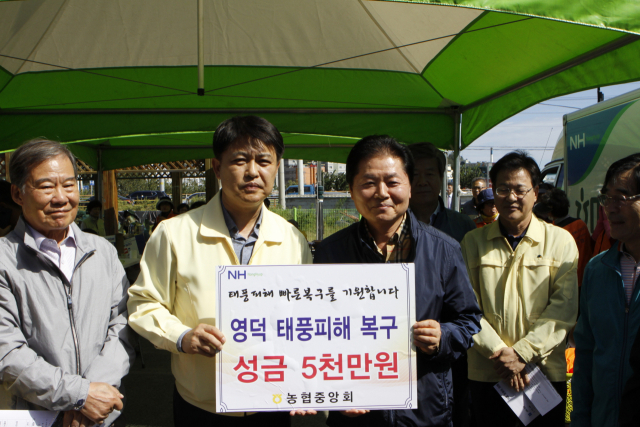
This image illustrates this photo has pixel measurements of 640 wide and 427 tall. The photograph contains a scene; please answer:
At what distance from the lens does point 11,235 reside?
69.5 inches

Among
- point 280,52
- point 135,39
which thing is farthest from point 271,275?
point 135,39

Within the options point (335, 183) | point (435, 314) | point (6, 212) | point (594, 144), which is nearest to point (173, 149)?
point (6, 212)

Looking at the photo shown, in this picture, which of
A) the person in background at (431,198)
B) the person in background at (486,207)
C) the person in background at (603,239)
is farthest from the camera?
the person in background at (486,207)

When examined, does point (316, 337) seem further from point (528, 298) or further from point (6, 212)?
point (6, 212)

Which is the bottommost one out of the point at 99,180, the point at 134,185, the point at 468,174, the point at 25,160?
the point at 25,160

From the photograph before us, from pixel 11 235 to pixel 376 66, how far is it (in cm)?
313

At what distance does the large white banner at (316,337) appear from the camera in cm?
163

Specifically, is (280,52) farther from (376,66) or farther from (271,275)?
(271,275)

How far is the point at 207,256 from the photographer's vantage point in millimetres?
1786

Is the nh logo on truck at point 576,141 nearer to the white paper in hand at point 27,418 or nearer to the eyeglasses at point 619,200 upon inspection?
the eyeglasses at point 619,200

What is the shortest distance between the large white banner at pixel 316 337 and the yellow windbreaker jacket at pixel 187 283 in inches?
6.2

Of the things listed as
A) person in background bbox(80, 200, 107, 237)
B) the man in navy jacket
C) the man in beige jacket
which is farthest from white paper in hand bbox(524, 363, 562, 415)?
person in background bbox(80, 200, 107, 237)

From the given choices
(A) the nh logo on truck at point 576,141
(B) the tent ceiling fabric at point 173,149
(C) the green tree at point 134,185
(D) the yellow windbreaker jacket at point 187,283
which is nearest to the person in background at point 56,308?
(D) the yellow windbreaker jacket at point 187,283

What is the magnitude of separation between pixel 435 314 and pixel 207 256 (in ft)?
3.07
